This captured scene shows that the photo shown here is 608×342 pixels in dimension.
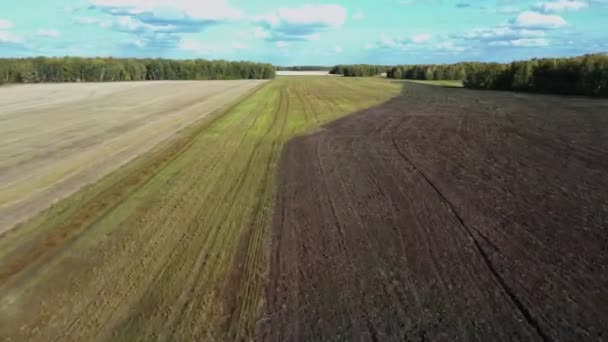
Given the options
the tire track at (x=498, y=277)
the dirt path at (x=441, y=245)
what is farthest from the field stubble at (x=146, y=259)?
the tire track at (x=498, y=277)

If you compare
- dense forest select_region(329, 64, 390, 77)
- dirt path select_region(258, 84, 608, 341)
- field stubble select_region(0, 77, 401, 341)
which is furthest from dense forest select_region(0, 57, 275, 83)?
dirt path select_region(258, 84, 608, 341)

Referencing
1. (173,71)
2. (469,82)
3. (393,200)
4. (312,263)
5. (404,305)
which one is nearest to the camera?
(404,305)

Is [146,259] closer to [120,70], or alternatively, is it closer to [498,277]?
[498,277]

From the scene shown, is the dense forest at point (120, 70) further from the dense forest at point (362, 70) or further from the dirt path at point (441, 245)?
the dirt path at point (441, 245)

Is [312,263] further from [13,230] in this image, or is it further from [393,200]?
[13,230]

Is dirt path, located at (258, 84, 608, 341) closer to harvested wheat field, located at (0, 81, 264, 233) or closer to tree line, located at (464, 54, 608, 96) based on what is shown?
harvested wheat field, located at (0, 81, 264, 233)

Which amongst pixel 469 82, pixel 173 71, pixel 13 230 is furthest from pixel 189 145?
pixel 173 71
